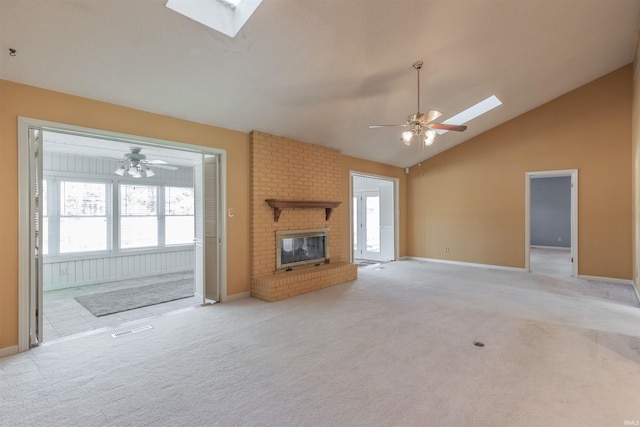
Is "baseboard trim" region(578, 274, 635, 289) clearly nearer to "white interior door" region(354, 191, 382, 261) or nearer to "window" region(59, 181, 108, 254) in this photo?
"white interior door" region(354, 191, 382, 261)

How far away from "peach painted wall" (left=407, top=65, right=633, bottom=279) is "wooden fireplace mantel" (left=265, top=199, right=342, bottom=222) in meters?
3.49

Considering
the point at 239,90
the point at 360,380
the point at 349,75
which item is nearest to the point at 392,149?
the point at 349,75

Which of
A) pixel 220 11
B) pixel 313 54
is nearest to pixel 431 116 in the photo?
pixel 313 54

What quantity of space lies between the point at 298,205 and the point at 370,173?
111 inches

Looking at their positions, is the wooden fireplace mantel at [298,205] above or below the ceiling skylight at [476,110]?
below

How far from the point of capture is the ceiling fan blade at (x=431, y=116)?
3480 millimetres

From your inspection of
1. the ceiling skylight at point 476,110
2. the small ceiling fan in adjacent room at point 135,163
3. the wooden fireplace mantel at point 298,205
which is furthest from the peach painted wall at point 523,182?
the small ceiling fan in adjacent room at point 135,163

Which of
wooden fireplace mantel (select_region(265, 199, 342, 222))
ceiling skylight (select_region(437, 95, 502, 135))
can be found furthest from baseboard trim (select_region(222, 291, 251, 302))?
ceiling skylight (select_region(437, 95, 502, 135))

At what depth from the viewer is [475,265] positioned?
290 inches

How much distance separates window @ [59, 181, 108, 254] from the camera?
590 centimetres

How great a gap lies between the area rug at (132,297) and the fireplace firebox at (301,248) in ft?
5.47

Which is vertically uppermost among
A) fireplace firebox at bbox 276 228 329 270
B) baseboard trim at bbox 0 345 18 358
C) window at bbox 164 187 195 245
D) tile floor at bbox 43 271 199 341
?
window at bbox 164 187 195 245

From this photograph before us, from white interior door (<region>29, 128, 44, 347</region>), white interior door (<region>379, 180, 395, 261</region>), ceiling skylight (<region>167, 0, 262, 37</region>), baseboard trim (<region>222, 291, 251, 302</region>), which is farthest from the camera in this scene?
white interior door (<region>379, 180, 395, 261</region>)

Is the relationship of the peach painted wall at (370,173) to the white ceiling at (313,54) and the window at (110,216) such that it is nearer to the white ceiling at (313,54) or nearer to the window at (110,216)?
the white ceiling at (313,54)
